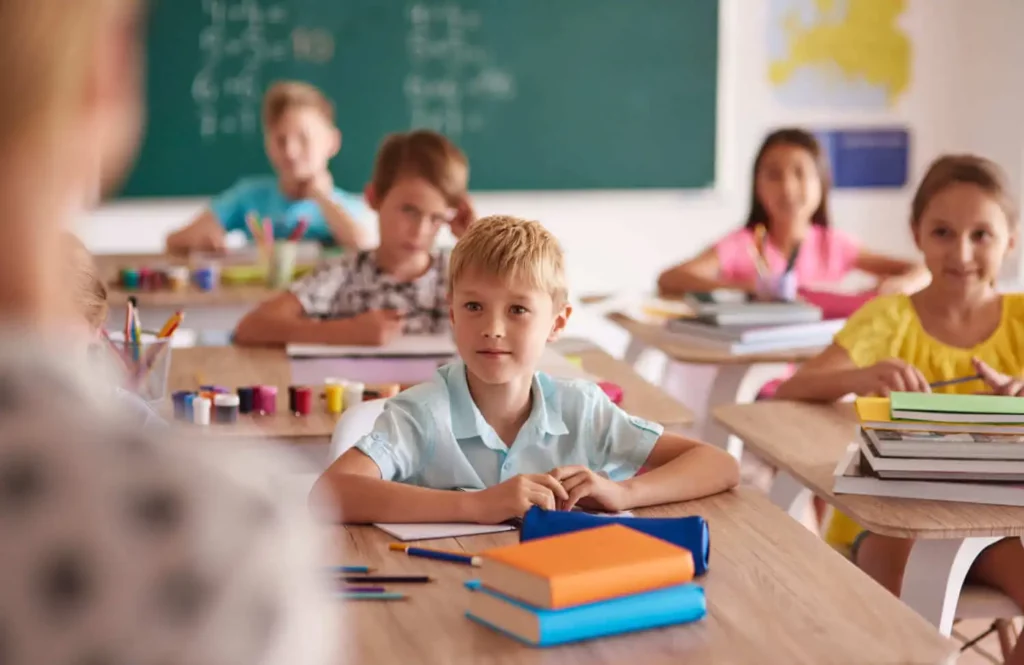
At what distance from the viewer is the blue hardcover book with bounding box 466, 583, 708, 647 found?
1.39 metres

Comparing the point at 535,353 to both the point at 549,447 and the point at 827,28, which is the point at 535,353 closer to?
the point at 549,447

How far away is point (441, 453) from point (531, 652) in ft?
2.30

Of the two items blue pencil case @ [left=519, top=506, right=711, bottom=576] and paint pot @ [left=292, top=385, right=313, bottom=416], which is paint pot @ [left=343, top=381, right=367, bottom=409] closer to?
paint pot @ [left=292, top=385, right=313, bottom=416]

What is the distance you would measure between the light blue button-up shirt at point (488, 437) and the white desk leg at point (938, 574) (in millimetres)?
447

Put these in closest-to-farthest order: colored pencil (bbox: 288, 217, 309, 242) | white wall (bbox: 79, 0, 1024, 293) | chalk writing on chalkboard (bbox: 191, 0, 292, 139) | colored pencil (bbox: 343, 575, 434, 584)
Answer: colored pencil (bbox: 343, 575, 434, 584) → colored pencil (bbox: 288, 217, 309, 242) → chalk writing on chalkboard (bbox: 191, 0, 292, 139) → white wall (bbox: 79, 0, 1024, 293)

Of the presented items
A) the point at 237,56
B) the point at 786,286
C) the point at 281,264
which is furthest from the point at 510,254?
the point at 237,56

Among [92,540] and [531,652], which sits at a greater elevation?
[92,540]

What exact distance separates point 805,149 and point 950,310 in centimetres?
167

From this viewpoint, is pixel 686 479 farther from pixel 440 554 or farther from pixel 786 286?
pixel 786 286

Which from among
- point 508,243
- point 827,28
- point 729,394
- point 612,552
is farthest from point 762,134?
point 612,552

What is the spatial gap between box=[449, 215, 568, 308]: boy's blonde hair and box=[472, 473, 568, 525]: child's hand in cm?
38

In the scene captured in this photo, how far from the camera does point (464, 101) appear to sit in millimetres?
5824

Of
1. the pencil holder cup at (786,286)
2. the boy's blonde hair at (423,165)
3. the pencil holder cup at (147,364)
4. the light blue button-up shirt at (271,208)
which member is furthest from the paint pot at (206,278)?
the pencil holder cup at (786,286)

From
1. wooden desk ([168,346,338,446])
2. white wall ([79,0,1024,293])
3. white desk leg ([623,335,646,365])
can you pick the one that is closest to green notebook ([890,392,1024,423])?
A: wooden desk ([168,346,338,446])
